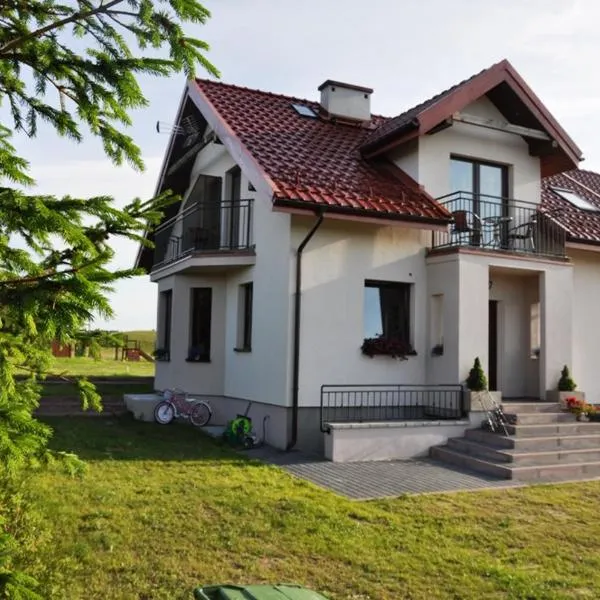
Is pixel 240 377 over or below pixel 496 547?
over

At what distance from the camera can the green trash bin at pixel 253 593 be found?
3510 millimetres

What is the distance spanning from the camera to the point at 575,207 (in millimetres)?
15164

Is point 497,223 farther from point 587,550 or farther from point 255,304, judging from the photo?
point 587,550

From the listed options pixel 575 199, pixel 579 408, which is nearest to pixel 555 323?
pixel 579 408

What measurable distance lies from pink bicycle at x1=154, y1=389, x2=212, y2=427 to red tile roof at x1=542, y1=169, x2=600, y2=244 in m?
8.63

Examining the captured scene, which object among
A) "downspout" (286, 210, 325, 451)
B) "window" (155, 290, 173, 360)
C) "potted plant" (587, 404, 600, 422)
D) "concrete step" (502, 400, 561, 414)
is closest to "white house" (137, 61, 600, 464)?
"downspout" (286, 210, 325, 451)

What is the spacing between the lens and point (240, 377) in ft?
42.6

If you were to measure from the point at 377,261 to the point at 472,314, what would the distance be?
2.04m

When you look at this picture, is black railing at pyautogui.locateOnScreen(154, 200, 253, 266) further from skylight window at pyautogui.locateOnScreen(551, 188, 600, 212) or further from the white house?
skylight window at pyautogui.locateOnScreen(551, 188, 600, 212)

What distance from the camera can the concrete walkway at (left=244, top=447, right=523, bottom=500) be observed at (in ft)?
26.4

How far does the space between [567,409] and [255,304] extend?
6331 mm

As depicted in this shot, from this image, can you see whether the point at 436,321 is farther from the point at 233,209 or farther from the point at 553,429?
the point at 233,209

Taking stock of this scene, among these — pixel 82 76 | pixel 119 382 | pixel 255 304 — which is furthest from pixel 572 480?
pixel 119 382

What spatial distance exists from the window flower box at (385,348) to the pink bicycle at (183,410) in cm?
398
